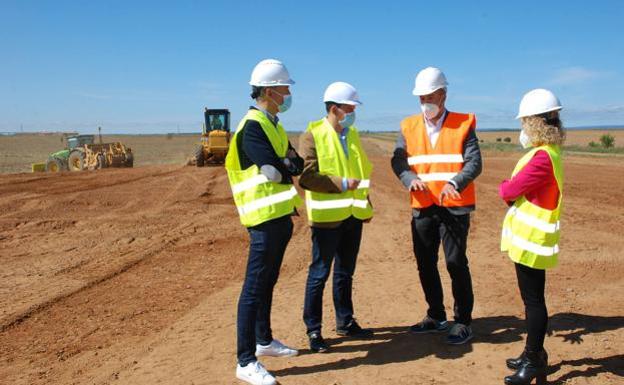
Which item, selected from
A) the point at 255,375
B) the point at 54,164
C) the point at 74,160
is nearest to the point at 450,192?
the point at 255,375

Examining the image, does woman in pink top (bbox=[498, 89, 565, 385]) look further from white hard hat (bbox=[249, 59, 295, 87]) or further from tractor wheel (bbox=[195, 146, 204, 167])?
tractor wheel (bbox=[195, 146, 204, 167])

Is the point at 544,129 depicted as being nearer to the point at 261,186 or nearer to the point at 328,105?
the point at 328,105

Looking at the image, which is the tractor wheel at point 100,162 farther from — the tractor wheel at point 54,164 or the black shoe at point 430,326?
the black shoe at point 430,326

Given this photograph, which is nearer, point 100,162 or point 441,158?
point 441,158

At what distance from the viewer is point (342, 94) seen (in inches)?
167

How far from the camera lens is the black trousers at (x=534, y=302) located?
12.1ft

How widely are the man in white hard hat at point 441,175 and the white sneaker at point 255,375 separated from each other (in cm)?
167

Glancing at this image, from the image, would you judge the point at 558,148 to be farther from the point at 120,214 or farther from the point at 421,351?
the point at 120,214

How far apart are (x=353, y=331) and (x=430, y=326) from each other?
711 mm

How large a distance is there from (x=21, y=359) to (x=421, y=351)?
11.2 ft

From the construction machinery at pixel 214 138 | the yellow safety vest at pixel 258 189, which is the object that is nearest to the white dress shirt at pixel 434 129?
the yellow safety vest at pixel 258 189

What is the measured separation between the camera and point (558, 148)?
3674 millimetres

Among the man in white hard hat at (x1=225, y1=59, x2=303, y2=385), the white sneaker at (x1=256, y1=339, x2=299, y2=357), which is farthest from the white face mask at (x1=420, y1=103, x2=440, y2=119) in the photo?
the white sneaker at (x1=256, y1=339, x2=299, y2=357)

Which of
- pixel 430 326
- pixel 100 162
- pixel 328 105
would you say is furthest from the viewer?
pixel 100 162
